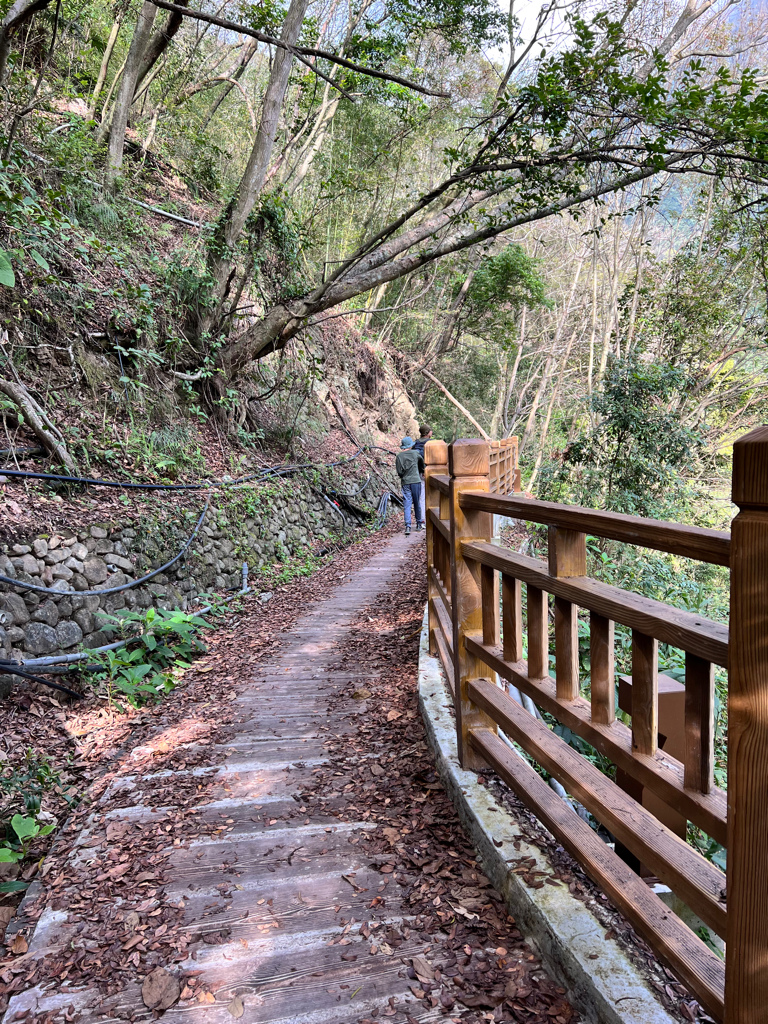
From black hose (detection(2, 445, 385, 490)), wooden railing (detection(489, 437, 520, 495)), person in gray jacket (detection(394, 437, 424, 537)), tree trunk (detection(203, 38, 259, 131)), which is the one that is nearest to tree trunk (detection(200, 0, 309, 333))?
black hose (detection(2, 445, 385, 490))

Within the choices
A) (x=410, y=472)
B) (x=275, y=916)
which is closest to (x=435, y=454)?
(x=275, y=916)

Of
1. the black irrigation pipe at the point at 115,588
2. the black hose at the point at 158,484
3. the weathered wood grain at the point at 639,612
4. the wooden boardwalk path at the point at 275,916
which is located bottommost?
the wooden boardwalk path at the point at 275,916

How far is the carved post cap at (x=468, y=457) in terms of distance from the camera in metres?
2.68

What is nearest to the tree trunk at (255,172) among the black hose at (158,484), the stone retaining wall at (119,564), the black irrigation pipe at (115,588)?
the black hose at (158,484)

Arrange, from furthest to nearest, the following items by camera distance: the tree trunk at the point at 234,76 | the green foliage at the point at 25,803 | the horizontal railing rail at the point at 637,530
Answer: the tree trunk at the point at 234,76 → the green foliage at the point at 25,803 → the horizontal railing rail at the point at 637,530

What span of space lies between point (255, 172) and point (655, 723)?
8834mm

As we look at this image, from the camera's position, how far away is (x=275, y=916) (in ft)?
7.14

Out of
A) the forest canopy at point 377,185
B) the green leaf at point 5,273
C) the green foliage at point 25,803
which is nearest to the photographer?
the green foliage at point 25,803

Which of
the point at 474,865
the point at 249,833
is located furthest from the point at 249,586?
the point at 474,865

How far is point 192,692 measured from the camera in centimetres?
469

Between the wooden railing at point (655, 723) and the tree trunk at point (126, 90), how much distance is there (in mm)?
9005

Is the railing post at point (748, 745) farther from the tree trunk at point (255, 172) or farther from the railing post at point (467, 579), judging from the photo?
the tree trunk at point (255, 172)

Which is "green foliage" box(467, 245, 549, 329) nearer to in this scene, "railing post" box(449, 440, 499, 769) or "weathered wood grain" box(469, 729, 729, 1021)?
"railing post" box(449, 440, 499, 769)

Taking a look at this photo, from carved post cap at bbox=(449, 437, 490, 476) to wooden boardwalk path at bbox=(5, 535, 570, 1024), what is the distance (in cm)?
166
